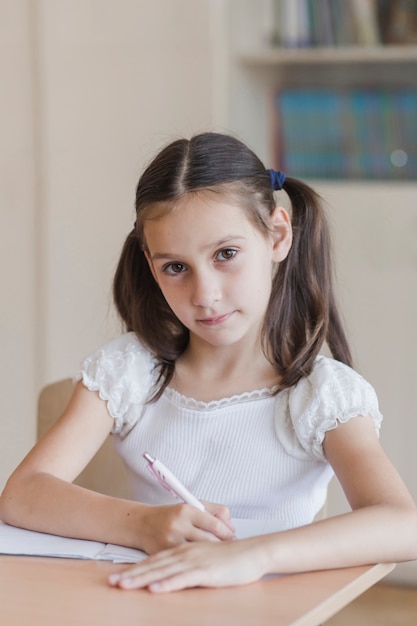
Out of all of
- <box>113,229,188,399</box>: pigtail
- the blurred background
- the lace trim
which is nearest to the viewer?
the lace trim

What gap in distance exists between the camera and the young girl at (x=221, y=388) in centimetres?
125

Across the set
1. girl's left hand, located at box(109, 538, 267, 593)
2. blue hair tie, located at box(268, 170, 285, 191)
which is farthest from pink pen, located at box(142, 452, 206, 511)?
blue hair tie, located at box(268, 170, 285, 191)

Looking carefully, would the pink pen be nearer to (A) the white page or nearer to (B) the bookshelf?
(A) the white page

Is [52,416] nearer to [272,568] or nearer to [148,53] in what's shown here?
[272,568]

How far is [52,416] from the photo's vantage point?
1725 mm

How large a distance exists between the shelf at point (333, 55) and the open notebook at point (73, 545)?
203cm

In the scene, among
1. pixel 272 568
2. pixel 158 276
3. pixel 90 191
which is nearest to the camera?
pixel 272 568

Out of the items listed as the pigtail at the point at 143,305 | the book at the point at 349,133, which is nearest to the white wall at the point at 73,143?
the book at the point at 349,133

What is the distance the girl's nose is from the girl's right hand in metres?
0.29

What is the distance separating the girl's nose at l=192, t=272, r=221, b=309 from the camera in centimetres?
135

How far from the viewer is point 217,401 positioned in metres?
1.51

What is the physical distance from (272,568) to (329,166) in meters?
2.24

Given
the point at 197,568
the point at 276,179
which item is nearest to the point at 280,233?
the point at 276,179

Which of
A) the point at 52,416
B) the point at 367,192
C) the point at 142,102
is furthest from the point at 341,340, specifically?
the point at 142,102
